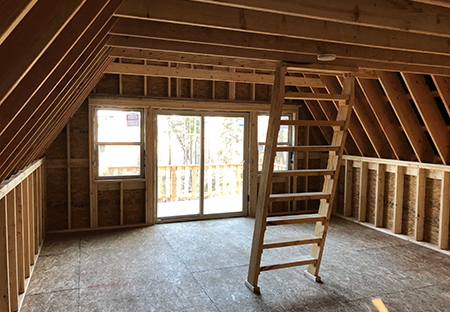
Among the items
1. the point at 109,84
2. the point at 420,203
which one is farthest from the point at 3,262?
the point at 420,203

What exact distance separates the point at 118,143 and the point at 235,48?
3518 millimetres

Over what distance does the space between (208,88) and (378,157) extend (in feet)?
11.4

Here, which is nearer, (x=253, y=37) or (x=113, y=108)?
(x=253, y=37)

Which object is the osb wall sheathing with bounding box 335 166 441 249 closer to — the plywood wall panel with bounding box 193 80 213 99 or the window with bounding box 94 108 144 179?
the plywood wall panel with bounding box 193 80 213 99

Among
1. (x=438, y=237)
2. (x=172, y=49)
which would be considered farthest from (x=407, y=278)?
(x=172, y=49)

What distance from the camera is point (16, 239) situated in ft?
10.8

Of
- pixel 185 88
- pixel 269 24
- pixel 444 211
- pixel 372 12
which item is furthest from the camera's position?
pixel 185 88

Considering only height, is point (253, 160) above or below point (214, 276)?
above

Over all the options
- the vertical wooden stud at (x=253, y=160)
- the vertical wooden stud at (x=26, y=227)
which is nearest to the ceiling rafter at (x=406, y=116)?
the vertical wooden stud at (x=253, y=160)

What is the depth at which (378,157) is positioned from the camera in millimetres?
6422

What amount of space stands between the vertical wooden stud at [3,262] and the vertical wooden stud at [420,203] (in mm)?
5577

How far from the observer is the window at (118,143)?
6227 millimetres

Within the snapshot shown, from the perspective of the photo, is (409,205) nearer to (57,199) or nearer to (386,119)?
(386,119)

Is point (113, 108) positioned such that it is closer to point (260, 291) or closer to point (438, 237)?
point (260, 291)
